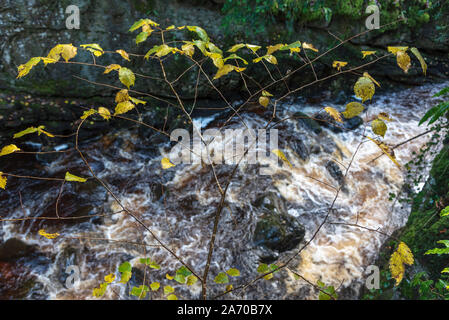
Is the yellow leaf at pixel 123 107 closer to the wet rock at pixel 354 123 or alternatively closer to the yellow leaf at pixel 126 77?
the yellow leaf at pixel 126 77

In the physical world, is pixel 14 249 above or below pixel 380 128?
below

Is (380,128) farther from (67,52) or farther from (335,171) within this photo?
(335,171)

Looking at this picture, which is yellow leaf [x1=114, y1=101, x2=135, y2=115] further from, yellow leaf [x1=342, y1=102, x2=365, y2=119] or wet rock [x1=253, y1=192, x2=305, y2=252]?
wet rock [x1=253, y1=192, x2=305, y2=252]

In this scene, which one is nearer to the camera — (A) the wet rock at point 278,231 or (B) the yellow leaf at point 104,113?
(B) the yellow leaf at point 104,113

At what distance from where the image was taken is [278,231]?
11.4 ft

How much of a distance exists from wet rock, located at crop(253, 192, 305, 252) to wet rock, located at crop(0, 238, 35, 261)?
301cm

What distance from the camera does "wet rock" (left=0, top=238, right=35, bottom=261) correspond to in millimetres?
3330

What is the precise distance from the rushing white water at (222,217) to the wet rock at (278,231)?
106mm

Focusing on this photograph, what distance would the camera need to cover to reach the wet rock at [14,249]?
3.33m

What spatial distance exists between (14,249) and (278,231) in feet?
11.4

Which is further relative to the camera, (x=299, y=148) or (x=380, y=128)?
(x=299, y=148)

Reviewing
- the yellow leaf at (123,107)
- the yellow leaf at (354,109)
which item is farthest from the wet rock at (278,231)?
the yellow leaf at (123,107)

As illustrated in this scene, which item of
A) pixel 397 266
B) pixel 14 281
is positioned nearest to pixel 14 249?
pixel 14 281
